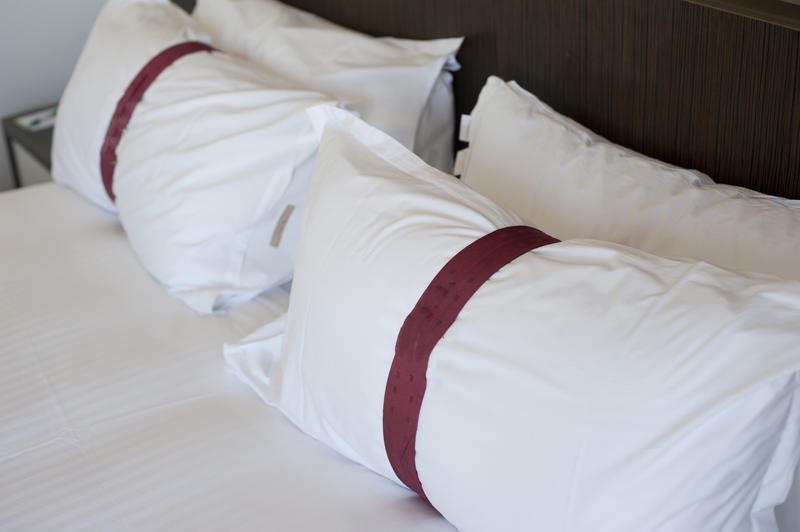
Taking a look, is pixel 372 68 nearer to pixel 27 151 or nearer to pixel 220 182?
pixel 220 182

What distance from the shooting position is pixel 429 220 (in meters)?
0.81

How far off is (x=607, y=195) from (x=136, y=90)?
88 centimetres

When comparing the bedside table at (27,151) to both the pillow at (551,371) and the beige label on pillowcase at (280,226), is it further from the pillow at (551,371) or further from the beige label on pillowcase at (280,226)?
the pillow at (551,371)

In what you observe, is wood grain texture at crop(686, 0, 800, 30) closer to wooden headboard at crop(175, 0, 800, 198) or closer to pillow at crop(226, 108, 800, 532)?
wooden headboard at crop(175, 0, 800, 198)

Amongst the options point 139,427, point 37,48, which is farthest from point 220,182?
point 37,48

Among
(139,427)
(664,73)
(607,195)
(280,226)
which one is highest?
(664,73)

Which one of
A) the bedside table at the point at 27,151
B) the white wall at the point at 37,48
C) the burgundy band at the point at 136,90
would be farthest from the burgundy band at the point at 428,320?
the white wall at the point at 37,48

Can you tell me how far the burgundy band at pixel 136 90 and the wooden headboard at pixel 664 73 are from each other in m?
0.48

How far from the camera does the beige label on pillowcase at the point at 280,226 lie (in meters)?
1.25

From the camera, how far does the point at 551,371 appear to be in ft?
2.12

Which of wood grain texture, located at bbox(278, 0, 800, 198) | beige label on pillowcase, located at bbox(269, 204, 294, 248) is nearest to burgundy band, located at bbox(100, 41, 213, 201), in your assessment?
beige label on pillowcase, located at bbox(269, 204, 294, 248)

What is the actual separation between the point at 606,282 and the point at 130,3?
4.29 ft

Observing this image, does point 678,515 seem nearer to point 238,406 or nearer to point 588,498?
point 588,498

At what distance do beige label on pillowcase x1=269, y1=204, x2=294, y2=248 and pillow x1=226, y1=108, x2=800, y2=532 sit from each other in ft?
1.16
